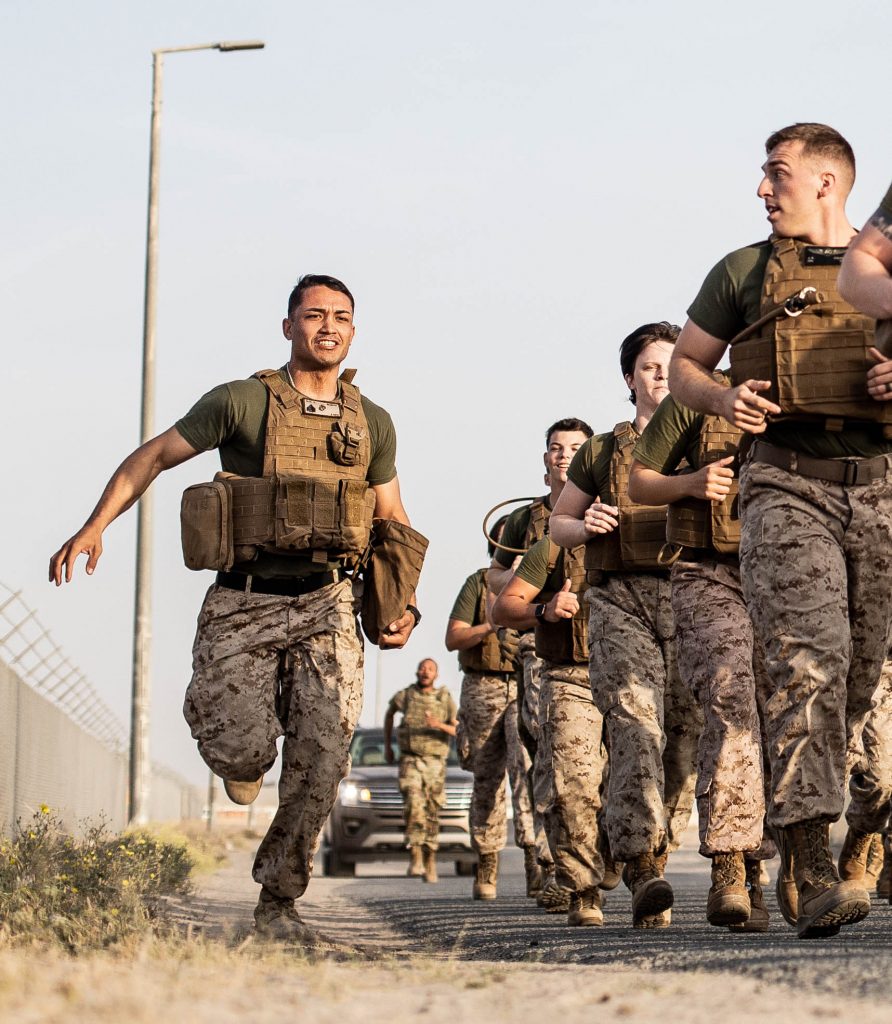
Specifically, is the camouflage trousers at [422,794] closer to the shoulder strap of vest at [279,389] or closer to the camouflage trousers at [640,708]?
the camouflage trousers at [640,708]

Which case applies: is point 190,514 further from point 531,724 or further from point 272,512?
point 531,724

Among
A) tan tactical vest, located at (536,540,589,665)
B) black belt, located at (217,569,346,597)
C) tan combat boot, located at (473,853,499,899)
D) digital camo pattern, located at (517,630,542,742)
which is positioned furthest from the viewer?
tan combat boot, located at (473,853,499,899)

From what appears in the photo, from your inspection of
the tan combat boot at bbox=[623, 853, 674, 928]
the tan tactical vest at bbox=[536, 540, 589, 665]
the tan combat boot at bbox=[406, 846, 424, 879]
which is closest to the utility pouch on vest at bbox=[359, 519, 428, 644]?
the tan combat boot at bbox=[623, 853, 674, 928]

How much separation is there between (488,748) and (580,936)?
21.6 ft

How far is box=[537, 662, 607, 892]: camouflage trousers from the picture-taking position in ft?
29.5

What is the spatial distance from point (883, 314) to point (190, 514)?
117 inches

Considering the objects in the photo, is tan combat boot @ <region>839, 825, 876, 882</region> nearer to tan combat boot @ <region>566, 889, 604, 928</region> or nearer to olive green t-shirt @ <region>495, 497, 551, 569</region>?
tan combat boot @ <region>566, 889, 604, 928</region>

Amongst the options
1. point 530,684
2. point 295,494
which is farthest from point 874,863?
point 295,494

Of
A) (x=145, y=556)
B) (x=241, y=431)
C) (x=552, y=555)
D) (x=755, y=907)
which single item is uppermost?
(x=145, y=556)

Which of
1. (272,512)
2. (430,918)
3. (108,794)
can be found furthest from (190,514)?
(108,794)

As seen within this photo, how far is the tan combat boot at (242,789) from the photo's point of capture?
7.95 meters

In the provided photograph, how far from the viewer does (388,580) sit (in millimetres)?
8031

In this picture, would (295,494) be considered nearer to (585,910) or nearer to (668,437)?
(668,437)

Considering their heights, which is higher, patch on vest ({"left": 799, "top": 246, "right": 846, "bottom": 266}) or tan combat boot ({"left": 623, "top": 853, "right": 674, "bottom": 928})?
patch on vest ({"left": 799, "top": 246, "right": 846, "bottom": 266})
